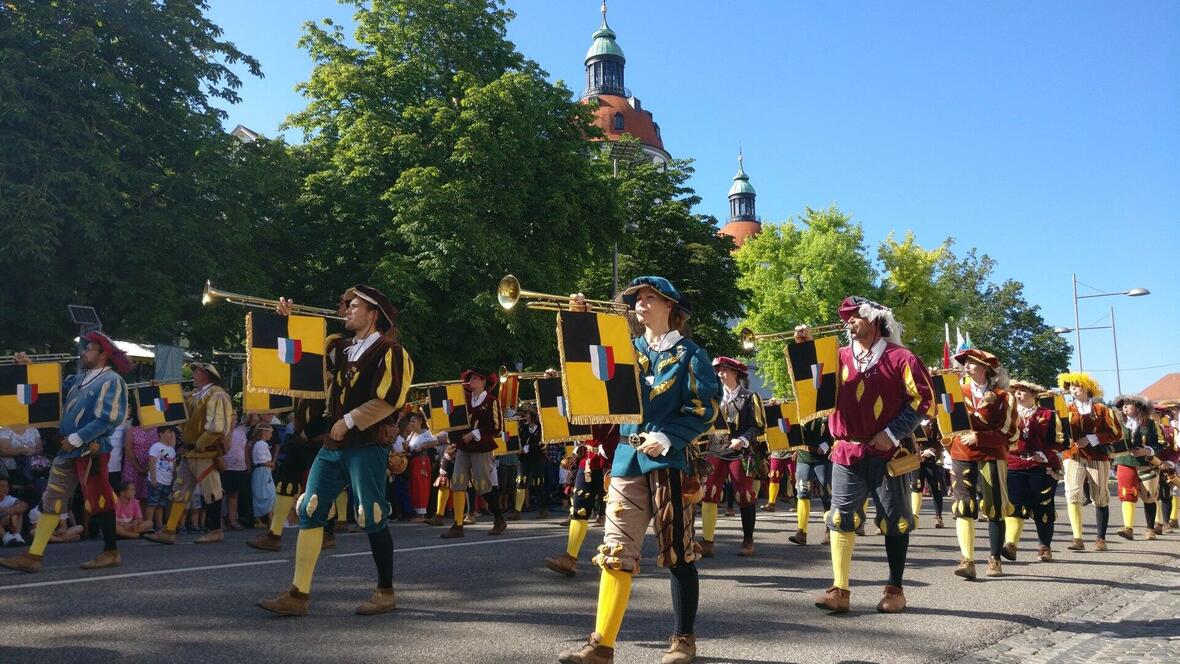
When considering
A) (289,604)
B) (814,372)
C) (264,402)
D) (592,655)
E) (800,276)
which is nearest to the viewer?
(592,655)

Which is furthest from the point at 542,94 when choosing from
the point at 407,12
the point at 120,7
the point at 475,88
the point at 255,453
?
the point at 255,453

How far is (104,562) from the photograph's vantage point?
323 inches

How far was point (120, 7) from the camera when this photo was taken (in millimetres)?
20891

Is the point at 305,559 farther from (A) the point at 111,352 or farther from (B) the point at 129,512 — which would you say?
(B) the point at 129,512

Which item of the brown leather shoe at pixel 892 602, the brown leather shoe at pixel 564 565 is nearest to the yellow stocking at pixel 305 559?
the brown leather shoe at pixel 564 565

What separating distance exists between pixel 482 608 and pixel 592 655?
2076mm

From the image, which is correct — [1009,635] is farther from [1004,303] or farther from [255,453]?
[1004,303]

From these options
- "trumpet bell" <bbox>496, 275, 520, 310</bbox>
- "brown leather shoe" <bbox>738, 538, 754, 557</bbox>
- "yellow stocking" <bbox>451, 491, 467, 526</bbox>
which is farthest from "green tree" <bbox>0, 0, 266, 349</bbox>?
"trumpet bell" <bbox>496, 275, 520, 310</bbox>

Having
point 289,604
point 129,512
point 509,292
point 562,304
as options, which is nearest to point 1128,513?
point 509,292

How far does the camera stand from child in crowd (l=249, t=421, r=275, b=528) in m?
13.5

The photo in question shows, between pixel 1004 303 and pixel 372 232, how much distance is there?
61.3m

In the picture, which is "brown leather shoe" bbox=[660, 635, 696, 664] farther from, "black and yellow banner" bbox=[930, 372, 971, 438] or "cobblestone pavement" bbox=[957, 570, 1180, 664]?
"black and yellow banner" bbox=[930, 372, 971, 438]

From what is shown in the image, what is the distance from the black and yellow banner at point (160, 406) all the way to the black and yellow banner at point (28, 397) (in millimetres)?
2874

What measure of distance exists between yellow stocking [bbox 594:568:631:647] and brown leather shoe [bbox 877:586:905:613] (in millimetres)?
2630
